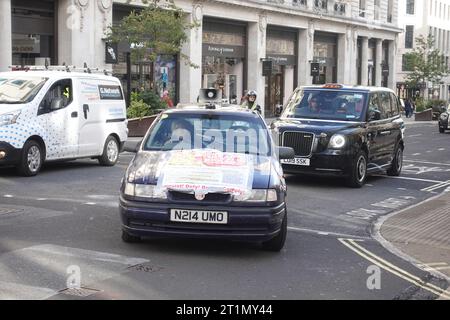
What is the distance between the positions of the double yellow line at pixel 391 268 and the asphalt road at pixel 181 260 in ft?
0.04

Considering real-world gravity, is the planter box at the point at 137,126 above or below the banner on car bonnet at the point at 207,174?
below

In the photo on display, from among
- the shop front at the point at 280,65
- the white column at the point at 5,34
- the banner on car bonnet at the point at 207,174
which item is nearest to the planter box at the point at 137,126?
the white column at the point at 5,34

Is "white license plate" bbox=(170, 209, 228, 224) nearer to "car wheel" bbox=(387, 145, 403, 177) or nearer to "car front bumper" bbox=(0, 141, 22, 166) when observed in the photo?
"car front bumper" bbox=(0, 141, 22, 166)

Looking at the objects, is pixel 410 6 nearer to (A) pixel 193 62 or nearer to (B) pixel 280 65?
(B) pixel 280 65

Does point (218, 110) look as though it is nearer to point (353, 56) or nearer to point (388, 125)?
point (388, 125)

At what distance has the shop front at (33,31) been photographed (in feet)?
86.8

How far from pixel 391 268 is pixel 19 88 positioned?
864cm

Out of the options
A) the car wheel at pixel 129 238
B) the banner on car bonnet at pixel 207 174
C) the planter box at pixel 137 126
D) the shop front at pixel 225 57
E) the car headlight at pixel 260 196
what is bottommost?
the car wheel at pixel 129 238

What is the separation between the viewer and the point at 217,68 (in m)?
38.0

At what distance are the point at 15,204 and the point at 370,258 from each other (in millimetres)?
5149

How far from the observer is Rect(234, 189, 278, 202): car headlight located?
7127mm

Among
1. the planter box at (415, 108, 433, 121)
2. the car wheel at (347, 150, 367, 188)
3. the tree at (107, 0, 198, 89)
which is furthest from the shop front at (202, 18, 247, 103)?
the car wheel at (347, 150, 367, 188)

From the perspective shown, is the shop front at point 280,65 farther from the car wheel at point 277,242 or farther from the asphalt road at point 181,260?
the car wheel at point 277,242
